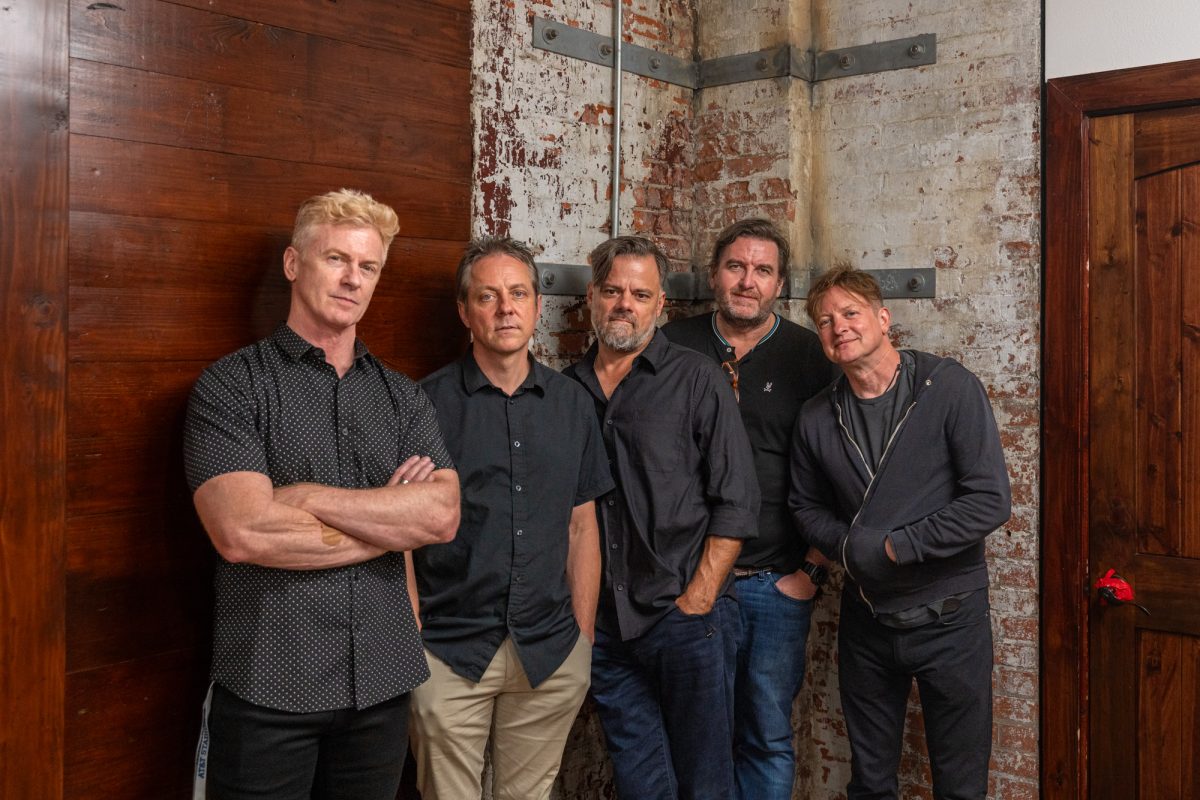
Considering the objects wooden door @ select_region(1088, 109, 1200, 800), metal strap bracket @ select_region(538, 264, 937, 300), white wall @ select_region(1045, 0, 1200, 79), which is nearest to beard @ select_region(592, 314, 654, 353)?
metal strap bracket @ select_region(538, 264, 937, 300)

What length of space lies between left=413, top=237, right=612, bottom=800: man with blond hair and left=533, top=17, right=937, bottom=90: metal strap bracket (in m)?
0.92

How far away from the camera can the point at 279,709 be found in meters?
2.08

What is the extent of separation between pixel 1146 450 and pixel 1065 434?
0.70 feet

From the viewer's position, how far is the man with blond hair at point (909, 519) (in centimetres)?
277

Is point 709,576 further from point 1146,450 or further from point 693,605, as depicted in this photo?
point 1146,450

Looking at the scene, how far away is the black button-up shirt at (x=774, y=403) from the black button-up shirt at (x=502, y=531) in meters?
0.67

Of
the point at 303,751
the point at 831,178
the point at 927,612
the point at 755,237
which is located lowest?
the point at 303,751

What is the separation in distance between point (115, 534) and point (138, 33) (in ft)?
3.46

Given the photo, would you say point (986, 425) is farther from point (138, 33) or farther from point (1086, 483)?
point (138, 33)

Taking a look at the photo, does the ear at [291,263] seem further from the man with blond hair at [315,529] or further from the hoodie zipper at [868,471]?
the hoodie zipper at [868,471]

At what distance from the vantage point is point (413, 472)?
7.57ft

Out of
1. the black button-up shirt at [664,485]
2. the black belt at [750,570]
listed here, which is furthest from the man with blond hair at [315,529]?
the black belt at [750,570]

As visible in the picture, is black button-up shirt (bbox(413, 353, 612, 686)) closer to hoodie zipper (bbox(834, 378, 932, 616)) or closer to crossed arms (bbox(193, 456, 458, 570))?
crossed arms (bbox(193, 456, 458, 570))

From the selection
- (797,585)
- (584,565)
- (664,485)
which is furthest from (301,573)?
(797,585)
